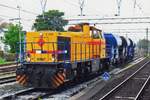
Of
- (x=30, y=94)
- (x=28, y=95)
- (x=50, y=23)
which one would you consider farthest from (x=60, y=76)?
(x=50, y=23)

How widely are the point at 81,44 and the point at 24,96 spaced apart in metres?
6.22

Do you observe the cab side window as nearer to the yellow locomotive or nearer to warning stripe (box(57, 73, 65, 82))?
the yellow locomotive

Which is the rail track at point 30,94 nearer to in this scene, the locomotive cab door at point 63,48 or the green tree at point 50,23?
the locomotive cab door at point 63,48

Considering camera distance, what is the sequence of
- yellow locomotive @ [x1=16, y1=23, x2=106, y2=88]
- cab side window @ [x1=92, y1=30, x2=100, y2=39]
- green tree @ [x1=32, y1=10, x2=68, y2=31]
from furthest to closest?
1. green tree @ [x1=32, y1=10, x2=68, y2=31]
2. cab side window @ [x1=92, y1=30, x2=100, y2=39]
3. yellow locomotive @ [x1=16, y1=23, x2=106, y2=88]

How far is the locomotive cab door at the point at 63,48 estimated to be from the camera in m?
20.4

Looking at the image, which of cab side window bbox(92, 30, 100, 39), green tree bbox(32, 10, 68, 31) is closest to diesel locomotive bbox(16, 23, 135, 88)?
cab side window bbox(92, 30, 100, 39)

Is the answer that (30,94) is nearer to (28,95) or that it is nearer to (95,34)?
(28,95)

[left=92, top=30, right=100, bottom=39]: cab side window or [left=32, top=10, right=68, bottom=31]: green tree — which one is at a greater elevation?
[left=32, top=10, right=68, bottom=31]: green tree

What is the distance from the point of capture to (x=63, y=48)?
20.7 meters

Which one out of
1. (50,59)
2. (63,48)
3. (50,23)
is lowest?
(50,59)

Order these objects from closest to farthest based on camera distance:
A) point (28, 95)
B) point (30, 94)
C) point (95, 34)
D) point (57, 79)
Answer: point (28, 95)
point (30, 94)
point (57, 79)
point (95, 34)

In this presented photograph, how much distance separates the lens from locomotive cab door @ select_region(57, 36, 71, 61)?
20438mm

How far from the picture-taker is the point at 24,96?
18047mm

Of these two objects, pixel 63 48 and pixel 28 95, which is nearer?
pixel 28 95
